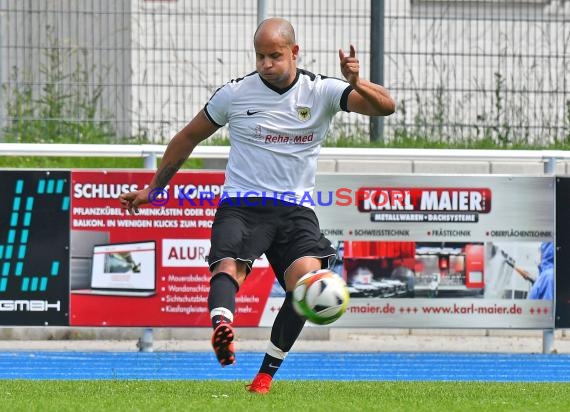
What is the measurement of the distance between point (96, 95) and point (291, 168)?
722 centimetres

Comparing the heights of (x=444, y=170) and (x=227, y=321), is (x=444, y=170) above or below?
above

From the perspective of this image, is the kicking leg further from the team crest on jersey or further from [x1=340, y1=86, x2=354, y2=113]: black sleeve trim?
[x1=340, y1=86, x2=354, y2=113]: black sleeve trim

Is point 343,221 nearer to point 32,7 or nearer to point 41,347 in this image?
point 41,347

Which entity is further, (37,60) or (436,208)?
(37,60)

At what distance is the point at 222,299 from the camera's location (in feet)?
24.3

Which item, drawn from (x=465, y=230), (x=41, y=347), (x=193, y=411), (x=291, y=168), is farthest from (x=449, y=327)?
(x=193, y=411)

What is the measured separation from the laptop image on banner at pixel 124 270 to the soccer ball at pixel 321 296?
168 inches

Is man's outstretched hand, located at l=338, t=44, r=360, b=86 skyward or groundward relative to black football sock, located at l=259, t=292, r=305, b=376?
skyward

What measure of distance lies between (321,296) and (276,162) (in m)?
0.85

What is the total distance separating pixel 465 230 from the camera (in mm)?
11875

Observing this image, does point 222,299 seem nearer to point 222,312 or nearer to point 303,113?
point 222,312

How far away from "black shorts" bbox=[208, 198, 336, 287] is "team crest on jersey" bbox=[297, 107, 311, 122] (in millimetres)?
480

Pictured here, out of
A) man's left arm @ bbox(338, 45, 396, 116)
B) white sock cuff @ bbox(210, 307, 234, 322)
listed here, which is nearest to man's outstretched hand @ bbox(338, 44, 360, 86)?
man's left arm @ bbox(338, 45, 396, 116)

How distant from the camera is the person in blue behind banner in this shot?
11.9m
